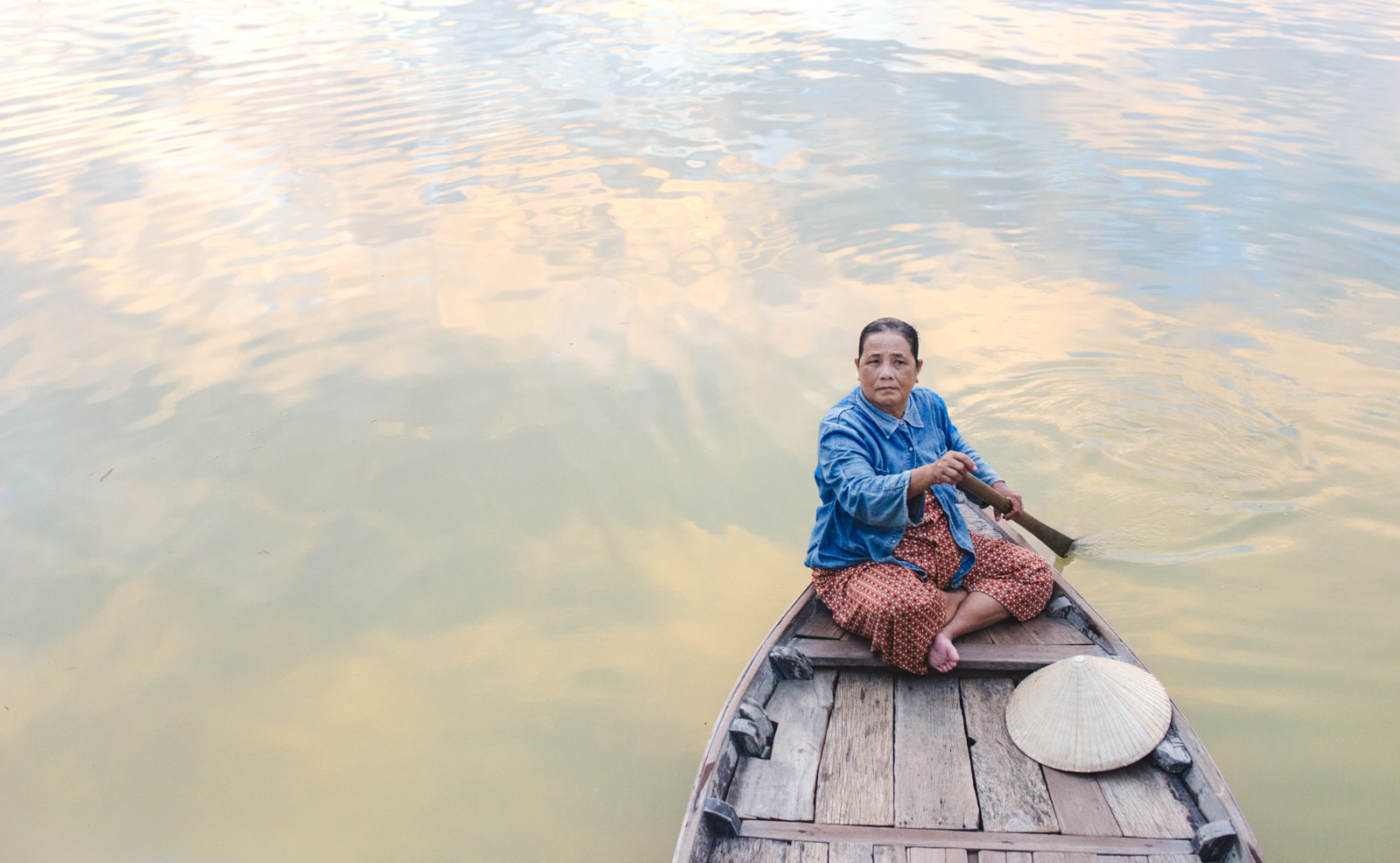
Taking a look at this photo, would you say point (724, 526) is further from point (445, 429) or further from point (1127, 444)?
point (1127, 444)

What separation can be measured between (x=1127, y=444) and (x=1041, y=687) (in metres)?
2.44

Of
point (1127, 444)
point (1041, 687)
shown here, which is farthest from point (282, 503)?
point (1127, 444)

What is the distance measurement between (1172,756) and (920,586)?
0.75 meters

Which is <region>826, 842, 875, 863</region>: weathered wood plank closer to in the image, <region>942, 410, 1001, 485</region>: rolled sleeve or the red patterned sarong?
the red patterned sarong

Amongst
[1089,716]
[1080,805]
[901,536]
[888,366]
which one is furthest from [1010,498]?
[1080,805]

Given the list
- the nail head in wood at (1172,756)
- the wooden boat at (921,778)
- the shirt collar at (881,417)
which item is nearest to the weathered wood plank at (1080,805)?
the wooden boat at (921,778)

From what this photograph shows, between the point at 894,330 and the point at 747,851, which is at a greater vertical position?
the point at 894,330

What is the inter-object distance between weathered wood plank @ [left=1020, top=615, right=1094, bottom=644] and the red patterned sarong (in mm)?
28

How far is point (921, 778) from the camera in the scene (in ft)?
7.66

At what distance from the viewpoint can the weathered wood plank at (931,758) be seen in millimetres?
2227

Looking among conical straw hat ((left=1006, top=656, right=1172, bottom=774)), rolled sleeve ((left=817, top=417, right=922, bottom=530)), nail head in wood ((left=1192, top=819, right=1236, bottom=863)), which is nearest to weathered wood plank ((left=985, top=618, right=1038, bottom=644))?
conical straw hat ((left=1006, top=656, right=1172, bottom=774))

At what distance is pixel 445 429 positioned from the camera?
15.6 feet

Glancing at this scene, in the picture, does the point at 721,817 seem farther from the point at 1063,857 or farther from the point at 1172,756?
the point at 1172,756

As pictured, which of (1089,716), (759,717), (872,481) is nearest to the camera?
(1089,716)
